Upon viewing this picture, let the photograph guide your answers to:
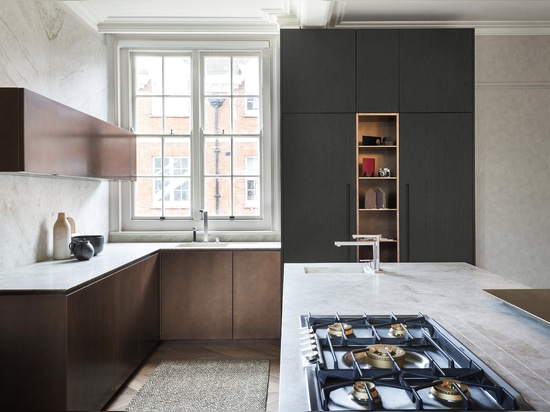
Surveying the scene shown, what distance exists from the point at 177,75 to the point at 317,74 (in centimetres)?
145

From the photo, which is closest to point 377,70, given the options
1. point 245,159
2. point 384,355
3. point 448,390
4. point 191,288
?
point 245,159

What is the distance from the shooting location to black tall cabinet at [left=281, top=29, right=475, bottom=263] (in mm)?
3787

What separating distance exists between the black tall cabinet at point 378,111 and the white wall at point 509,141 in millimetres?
497

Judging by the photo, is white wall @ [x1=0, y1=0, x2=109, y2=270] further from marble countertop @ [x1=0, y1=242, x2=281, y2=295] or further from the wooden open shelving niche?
the wooden open shelving niche

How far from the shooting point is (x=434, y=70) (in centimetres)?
379

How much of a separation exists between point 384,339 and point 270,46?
12.2 ft

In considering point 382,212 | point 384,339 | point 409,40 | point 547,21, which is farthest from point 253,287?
point 547,21

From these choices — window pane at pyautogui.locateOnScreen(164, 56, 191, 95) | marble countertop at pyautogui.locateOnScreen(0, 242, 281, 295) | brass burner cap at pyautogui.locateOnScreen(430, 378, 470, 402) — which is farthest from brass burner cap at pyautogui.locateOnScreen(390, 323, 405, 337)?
window pane at pyautogui.locateOnScreen(164, 56, 191, 95)

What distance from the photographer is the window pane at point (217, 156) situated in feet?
14.5

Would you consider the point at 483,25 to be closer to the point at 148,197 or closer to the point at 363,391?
the point at 148,197

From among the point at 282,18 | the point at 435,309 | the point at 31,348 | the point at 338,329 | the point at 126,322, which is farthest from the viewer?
the point at 282,18

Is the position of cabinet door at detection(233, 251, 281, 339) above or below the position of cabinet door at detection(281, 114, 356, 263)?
below

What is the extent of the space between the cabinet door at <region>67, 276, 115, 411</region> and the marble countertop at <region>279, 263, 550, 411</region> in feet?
3.38

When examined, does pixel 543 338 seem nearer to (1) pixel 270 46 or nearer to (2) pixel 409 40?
(2) pixel 409 40
